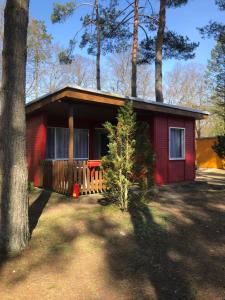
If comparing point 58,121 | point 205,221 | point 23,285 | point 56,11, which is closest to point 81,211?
point 205,221

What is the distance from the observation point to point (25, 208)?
169 inches

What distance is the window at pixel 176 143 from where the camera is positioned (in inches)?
431

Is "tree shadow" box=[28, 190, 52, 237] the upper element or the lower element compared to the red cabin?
lower

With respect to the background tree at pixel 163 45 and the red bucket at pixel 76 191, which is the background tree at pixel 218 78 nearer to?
the background tree at pixel 163 45

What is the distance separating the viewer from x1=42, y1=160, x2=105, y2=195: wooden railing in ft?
26.0

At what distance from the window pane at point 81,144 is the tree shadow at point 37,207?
3547mm

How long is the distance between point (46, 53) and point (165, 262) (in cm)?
2256

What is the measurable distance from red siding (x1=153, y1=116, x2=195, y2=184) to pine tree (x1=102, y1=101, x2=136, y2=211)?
4.05m

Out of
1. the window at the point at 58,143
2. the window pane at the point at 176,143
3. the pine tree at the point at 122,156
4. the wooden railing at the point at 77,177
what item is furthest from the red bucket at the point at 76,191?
the window pane at the point at 176,143

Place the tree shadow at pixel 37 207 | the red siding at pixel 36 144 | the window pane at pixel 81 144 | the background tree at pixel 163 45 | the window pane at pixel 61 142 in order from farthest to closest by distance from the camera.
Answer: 1. the background tree at pixel 163 45
2. the window pane at pixel 81 144
3. the window pane at pixel 61 142
4. the red siding at pixel 36 144
5. the tree shadow at pixel 37 207

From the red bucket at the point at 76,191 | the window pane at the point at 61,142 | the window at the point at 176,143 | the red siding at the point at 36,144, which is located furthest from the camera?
the window pane at the point at 61,142

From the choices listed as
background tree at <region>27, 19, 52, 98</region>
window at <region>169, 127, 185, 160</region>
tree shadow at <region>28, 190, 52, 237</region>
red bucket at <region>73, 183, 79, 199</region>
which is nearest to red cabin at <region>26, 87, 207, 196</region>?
window at <region>169, 127, 185, 160</region>

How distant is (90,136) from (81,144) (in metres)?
0.55

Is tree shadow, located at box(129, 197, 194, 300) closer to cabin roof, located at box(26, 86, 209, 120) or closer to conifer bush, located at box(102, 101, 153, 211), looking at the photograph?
conifer bush, located at box(102, 101, 153, 211)
